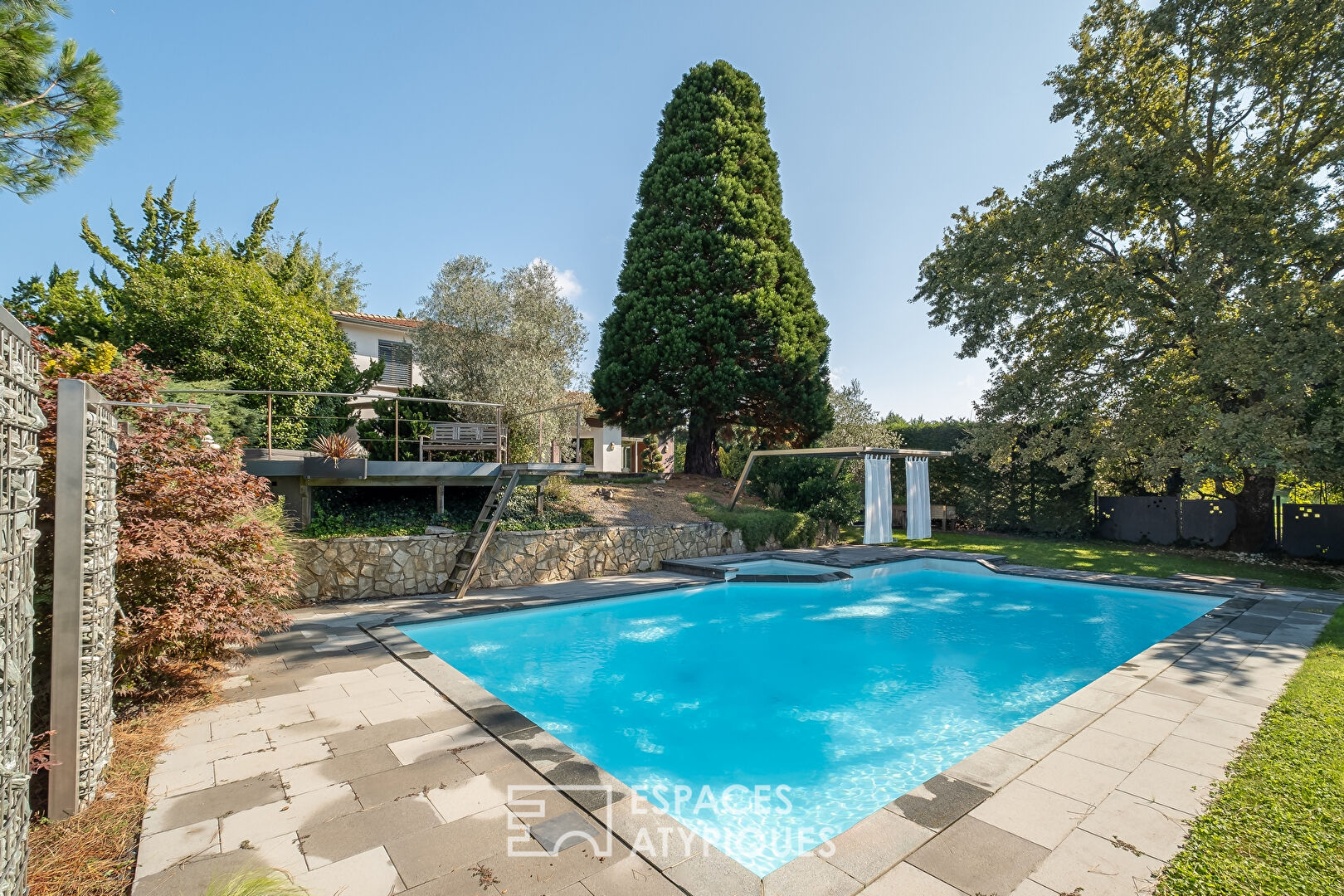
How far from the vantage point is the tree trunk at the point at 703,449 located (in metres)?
18.1

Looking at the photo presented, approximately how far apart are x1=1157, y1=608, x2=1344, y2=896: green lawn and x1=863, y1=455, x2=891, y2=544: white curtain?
9.49m

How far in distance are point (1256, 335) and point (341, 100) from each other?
17.7m

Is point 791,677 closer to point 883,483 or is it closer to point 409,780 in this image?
point 409,780

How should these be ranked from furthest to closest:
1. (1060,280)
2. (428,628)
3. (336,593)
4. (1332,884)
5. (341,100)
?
(1060,280) → (341,100) → (336,593) → (428,628) → (1332,884)

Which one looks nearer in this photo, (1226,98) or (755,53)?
(1226,98)

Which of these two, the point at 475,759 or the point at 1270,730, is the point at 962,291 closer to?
the point at 1270,730

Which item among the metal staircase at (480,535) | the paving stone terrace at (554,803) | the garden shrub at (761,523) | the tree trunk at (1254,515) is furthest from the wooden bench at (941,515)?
the paving stone terrace at (554,803)

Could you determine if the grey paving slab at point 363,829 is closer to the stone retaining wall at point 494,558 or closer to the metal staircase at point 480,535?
the metal staircase at point 480,535

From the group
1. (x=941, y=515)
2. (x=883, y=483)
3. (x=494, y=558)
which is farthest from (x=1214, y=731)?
(x=941, y=515)

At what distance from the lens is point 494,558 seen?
10.5 m

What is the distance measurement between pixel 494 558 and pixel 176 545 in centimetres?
596

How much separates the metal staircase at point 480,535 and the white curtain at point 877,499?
829 cm

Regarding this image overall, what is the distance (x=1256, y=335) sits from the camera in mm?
10773

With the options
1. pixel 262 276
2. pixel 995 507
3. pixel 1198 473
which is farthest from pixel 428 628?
pixel 995 507
